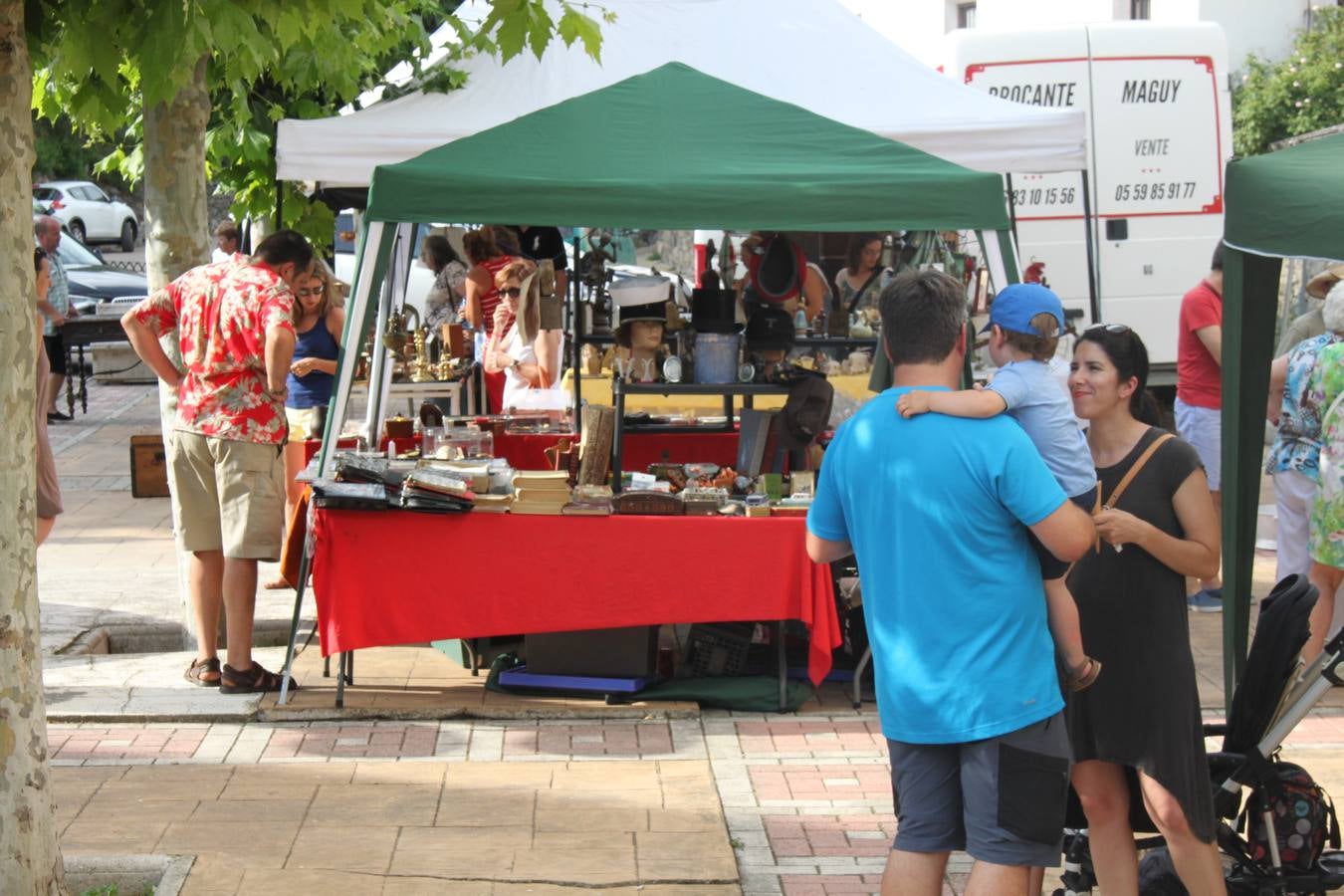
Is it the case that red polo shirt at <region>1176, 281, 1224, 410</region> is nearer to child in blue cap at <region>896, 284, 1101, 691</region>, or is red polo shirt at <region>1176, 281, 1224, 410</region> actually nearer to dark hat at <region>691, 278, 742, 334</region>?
dark hat at <region>691, 278, 742, 334</region>

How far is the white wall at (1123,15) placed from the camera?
29.8 meters

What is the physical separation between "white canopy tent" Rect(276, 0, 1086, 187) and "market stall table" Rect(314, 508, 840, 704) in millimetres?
1912

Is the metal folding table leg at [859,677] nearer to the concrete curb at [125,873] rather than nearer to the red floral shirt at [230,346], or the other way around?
the red floral shirt at [230,346]

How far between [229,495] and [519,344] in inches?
149

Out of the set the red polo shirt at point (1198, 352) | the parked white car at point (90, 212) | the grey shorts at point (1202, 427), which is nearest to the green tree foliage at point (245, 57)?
the red polo shirt at point (1198, 352)

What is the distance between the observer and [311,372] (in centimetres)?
889

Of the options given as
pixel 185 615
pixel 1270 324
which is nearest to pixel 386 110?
pixel 185 615

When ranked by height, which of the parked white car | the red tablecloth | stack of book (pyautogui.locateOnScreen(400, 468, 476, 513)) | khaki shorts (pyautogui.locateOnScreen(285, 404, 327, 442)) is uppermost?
the parked white car

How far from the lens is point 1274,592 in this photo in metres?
4.29

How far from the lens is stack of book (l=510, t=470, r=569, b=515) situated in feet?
21.7

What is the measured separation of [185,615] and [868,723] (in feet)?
10.6

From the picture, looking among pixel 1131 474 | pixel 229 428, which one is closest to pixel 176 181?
pixel 229 428

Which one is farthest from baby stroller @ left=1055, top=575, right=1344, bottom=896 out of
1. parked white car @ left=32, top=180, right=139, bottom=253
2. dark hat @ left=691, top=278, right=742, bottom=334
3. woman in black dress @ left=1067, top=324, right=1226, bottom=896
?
parked white car @ left=32, top=180, right=139, bottom=253

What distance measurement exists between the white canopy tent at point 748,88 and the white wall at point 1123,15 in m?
21.3
